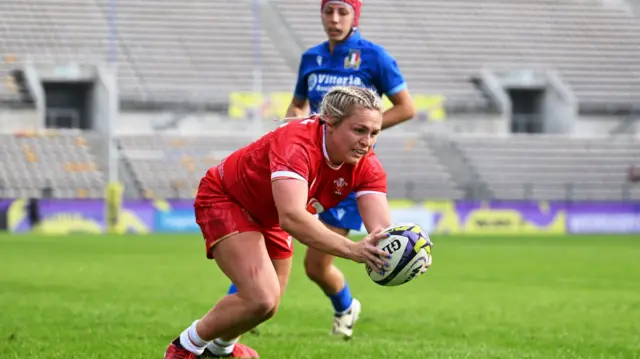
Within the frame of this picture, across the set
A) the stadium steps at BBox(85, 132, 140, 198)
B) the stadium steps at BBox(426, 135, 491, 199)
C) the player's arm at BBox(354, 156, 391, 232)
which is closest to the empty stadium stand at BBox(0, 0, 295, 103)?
the stadium steps at BBox(85, 132, 140, 198)

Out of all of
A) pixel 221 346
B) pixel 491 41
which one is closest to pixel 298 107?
pixel 221 346

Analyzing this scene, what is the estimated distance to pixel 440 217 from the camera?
105 ft

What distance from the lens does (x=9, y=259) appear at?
60.1 ft

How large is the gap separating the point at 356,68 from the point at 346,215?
3.75 ft

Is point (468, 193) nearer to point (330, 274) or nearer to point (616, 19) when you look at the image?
point (616, 19)

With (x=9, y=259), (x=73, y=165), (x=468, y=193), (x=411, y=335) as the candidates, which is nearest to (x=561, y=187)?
(x=468, y=193)

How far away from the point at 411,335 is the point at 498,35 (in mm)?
36564

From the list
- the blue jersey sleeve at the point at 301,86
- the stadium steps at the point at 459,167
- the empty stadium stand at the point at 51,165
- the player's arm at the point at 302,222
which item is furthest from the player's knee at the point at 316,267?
the stadium steps at the point at 459,167

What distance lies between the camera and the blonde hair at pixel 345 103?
6082 mm

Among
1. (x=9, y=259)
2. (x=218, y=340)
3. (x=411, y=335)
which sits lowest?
(x=9, y=259)

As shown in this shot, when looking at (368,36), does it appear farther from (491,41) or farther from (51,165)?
(51,165)

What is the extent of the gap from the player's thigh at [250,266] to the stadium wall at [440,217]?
24130 millimetres

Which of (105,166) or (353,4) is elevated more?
(353,4)

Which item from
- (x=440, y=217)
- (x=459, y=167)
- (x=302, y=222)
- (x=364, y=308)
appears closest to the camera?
(x=302, y=222)
